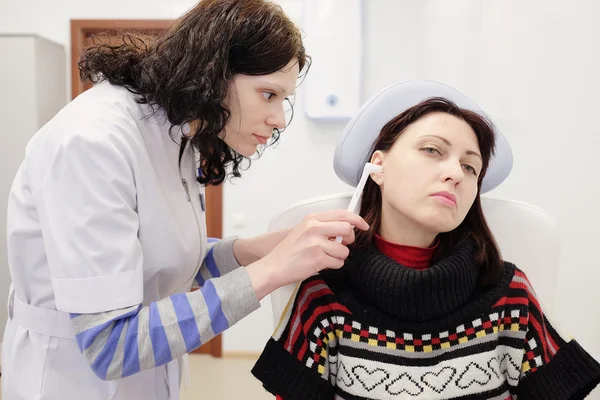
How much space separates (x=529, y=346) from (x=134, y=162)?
0.83 meters

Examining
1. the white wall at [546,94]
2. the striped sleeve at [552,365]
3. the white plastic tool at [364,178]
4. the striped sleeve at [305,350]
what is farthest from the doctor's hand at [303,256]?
the white wall at [546,94]

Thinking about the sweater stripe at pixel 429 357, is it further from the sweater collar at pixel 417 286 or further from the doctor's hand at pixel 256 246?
the doctor's hand at pixel 256 246

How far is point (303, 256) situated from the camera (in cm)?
84

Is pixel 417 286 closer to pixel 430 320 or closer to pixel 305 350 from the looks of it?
pixel 430 320

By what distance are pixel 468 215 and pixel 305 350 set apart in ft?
1.54

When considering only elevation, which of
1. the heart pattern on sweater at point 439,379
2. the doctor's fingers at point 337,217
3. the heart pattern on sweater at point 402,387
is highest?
the doctor's fingers at point 337,217

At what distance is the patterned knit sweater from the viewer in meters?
0.97

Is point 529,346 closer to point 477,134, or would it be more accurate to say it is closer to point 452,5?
point 477,134

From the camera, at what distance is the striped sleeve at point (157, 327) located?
80 cm

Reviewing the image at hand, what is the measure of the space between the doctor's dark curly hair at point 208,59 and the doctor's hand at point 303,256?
29 centimetres

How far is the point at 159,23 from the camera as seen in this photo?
116 inches

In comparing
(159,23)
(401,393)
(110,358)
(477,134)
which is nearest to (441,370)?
(401,393)

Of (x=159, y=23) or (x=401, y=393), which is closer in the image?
(x=401, y=393)

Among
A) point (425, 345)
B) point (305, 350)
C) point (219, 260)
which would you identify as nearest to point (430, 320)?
point (425, 345)
